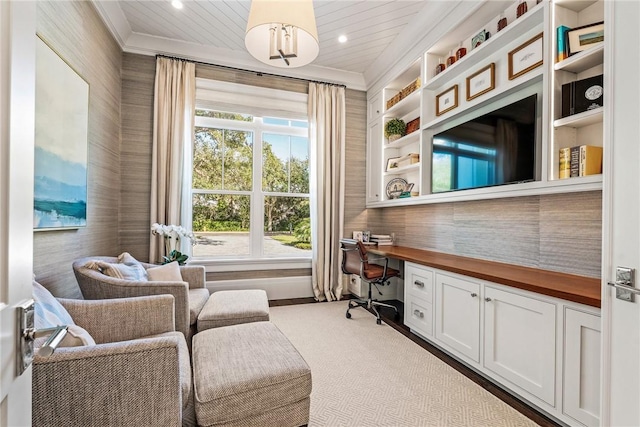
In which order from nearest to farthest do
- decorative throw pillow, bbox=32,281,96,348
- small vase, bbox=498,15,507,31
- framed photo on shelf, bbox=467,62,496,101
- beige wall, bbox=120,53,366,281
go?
decorative throw pillow, bbox=32,281,96,348 < small vase, bbox=498,15,507,31 < framed photo on shelf, bbox=467,62,496,101 < beige wall, bbox=120,53,366,281

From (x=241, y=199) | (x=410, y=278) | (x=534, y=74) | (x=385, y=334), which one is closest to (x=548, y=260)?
(x=410, y=278)

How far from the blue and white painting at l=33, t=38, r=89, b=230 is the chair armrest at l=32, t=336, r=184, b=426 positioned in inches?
45.5

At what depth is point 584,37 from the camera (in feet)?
5.83

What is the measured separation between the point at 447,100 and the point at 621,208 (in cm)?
212

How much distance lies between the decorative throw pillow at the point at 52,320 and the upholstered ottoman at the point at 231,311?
899mm

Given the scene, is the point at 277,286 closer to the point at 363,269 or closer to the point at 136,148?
the point at 363,269

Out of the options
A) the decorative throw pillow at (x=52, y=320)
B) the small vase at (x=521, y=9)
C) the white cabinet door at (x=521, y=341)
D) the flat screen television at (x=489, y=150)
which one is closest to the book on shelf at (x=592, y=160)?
the flat screen television at (x=489, y=150)

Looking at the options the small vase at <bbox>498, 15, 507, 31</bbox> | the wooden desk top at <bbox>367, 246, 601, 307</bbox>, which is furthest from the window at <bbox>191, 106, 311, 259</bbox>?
the small vase at <bbox>498, 15, 507, 31</bbox>

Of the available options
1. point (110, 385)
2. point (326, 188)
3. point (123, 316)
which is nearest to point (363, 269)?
point (326, 188)

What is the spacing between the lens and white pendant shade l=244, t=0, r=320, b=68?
1.67 metres

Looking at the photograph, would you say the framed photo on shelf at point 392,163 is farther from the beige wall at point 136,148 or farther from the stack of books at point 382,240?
the beige wall at point 136,148

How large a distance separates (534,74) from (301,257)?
315cm

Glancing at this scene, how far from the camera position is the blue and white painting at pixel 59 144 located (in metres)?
1.73

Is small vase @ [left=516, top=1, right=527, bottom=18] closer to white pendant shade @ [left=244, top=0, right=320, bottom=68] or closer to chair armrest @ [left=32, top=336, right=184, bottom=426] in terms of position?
white pendant shade @ [left=244, top=0, right=320, bottom=68]
